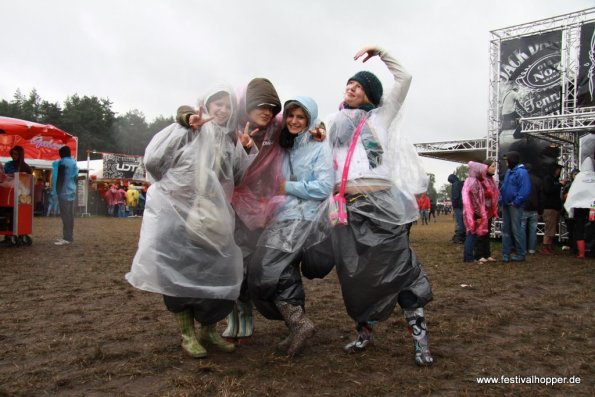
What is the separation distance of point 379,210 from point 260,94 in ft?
3.13

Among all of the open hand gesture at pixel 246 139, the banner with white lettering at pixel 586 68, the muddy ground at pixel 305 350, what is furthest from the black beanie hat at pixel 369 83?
the banner with white lettering at pixel 586 68

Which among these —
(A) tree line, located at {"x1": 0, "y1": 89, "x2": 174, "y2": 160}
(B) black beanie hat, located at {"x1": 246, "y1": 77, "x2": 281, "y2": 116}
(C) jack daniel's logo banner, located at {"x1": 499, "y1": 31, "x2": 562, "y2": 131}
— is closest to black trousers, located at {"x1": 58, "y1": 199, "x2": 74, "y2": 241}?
(B) black beanie hat, located at {"x1": 246, "y1": 77, "x2": 281, "y2": 116}

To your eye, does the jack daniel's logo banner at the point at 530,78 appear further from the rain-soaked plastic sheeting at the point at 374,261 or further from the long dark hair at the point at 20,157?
the long dark hair at the point at 20,157

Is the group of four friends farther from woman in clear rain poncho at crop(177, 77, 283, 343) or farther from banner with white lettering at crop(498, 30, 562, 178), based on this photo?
banner with white lettering at crop(498, 30, 562, 178)

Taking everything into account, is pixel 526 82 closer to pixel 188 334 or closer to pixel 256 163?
pixel 256 163

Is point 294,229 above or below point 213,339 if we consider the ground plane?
above

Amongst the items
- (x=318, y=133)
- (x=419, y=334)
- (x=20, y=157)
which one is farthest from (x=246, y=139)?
(x=20, y=157)

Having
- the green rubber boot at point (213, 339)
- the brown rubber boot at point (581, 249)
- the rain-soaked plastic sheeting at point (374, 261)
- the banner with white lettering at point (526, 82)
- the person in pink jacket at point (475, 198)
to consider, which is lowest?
the green rubber boot at point (213, 339)

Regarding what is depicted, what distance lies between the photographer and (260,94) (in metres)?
2.68

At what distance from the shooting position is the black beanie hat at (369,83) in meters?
2.66

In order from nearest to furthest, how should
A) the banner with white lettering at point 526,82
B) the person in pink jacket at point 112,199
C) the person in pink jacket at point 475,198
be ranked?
the person in pink jacket at point 475,198 → the banner with white lettering at point 526,82 → the person in pink jacket at point 112,199

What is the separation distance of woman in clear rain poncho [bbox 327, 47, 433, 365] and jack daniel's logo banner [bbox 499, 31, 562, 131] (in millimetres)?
9013

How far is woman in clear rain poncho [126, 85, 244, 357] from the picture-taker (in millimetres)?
2418

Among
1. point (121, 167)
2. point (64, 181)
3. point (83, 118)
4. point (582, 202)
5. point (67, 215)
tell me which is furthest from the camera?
point (83, 118)
